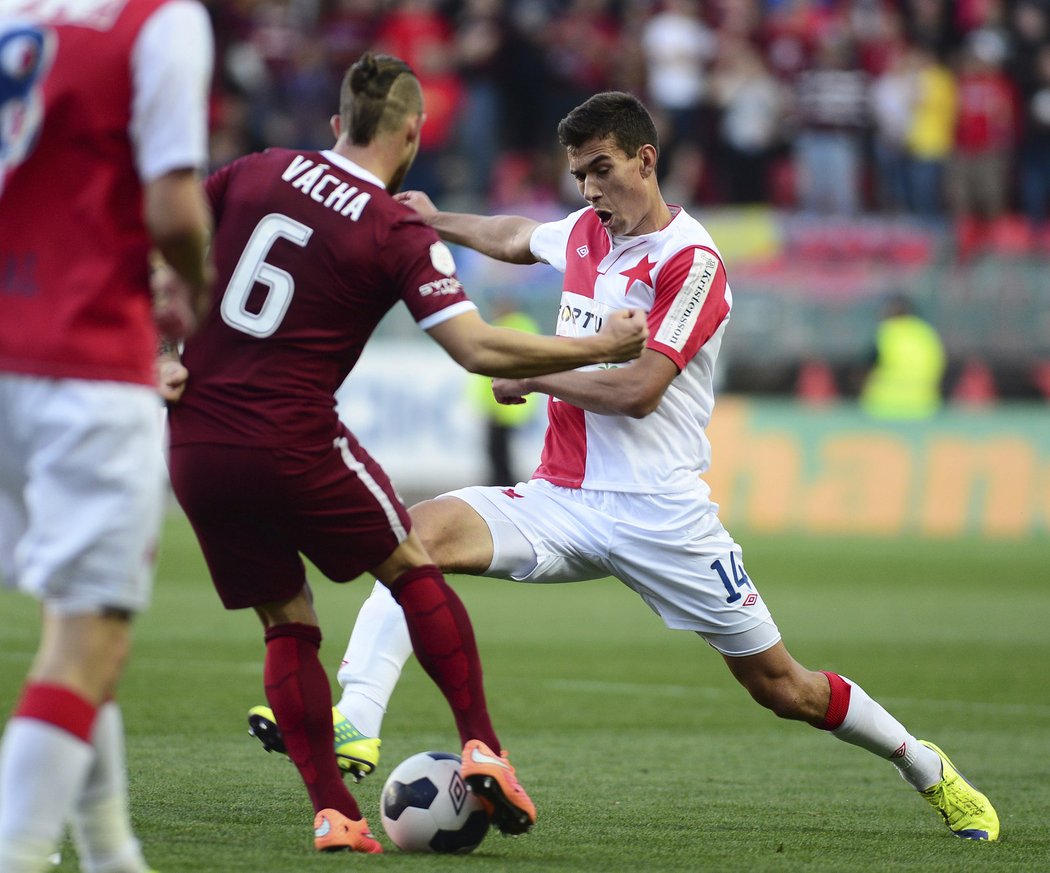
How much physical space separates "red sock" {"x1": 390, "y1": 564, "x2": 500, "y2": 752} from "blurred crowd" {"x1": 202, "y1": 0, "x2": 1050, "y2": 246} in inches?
581

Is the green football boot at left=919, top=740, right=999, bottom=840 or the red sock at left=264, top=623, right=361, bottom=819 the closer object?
the red sock at left=264, top=623, right=361, bottom=819

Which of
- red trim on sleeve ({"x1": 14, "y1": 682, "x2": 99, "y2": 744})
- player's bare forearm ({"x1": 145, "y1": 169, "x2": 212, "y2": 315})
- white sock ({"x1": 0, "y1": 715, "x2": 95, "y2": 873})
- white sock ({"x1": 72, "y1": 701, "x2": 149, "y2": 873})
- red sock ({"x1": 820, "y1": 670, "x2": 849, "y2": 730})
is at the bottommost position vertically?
red sock ({"x1": 820, "y1": 670, "x2": 849, "y2": 730})

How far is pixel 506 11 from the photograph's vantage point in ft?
68.5

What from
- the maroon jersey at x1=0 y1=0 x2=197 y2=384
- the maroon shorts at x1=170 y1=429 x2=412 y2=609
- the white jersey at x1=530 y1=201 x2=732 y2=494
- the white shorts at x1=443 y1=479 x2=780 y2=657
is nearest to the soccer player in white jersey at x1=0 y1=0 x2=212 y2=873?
the maroon jersey at x1=0 y1=0 x2=197 y2=384

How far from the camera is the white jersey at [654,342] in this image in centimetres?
572

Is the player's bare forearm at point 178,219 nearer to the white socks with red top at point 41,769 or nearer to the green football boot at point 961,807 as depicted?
the white socks with red top at point 41,769

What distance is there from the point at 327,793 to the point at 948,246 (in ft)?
51.1

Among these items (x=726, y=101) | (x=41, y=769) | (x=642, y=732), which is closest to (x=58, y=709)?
(x=41, y=769)

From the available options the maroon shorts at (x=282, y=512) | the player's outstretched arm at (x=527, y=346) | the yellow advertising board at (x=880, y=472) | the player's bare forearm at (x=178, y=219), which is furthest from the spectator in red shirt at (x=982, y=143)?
the player's bare forearm at (x=178, y=219)

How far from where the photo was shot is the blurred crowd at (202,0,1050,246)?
63.8 ft

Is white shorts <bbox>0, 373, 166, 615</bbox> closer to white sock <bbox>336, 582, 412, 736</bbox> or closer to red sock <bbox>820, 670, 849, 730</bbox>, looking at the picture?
white sock <bbox>336, 582, 412, 736</bbox>

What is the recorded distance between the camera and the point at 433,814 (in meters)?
4.87

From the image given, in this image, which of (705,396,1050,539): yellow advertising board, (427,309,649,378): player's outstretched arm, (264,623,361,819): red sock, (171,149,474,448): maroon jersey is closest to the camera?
(427,309,649,378): player's outstretched arm

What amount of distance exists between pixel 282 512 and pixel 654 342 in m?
1.57
